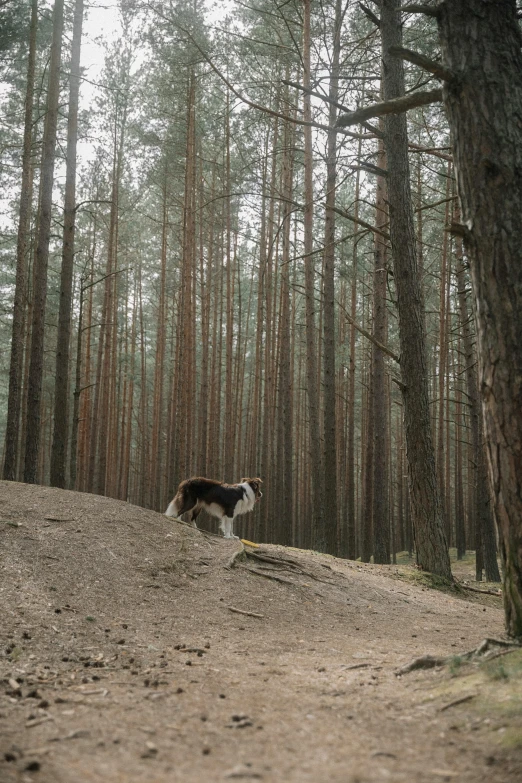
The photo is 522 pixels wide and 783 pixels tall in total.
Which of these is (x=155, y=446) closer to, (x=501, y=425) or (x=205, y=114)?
(x=205, y=114)

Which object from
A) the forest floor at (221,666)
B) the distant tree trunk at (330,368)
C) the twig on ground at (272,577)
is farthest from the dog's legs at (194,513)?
the distant tree trunk at (330,368)

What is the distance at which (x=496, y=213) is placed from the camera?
147 inches

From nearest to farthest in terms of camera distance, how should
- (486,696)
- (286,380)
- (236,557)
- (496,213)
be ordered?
(486,696) → (496,213) → (236,557) → (286,380)

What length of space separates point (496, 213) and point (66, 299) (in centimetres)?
1098

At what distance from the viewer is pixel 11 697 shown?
331cm

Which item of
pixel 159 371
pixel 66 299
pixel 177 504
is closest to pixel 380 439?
→ pixel 177 504

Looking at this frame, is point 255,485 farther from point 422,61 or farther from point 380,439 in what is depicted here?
point 422,61

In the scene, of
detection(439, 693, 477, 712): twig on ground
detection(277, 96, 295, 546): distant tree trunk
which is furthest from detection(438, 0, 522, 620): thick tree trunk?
detection(277, 96, 295, 546): distant tree trunk

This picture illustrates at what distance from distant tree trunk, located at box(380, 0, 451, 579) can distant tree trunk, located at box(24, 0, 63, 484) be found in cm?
750

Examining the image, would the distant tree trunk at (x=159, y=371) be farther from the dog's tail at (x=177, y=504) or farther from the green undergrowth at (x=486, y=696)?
the green undergrowth at (x=486, y=696)

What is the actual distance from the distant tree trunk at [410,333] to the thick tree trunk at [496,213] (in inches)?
196

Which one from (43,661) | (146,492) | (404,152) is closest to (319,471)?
(404,152)

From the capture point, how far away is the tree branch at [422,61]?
3.74 meters

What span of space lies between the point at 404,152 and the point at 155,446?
18844 mm
